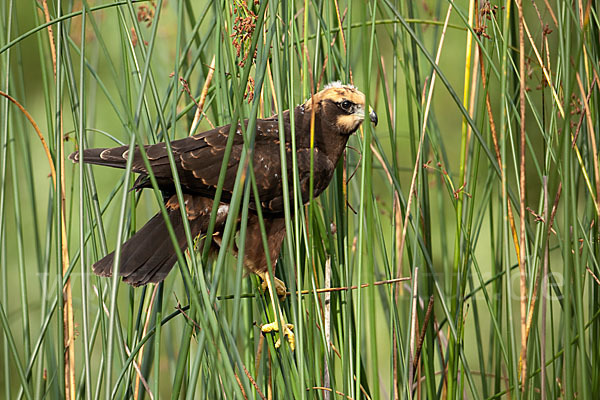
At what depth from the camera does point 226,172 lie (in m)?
1.24

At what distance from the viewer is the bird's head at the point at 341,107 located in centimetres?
159

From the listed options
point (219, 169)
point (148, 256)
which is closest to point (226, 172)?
point (219, 169)

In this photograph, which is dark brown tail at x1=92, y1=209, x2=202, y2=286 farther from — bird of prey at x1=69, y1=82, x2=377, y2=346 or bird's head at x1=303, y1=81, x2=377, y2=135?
bird's head at x1=303, y1=81, x2=377, y2=135

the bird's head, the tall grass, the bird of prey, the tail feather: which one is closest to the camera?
the tall grass

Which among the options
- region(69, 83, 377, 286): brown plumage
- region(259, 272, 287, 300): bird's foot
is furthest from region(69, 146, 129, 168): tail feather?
region(259, 272, 287, 300): bird's foot

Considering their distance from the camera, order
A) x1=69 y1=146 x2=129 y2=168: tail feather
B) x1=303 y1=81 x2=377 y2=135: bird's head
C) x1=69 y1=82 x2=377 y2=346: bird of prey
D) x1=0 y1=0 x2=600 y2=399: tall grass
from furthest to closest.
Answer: x1=303 y1=81 x2=377 y2=135: bird's head
x1=69 y1=82 x2=377 y2=346: bird of prey
x1=69 y1=146 x2=129 y2=168: tail feather
x1=0 y1=0 x2=600 y2=399: tall grass

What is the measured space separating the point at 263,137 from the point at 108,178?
1.79 metres

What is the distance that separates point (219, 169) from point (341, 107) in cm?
43

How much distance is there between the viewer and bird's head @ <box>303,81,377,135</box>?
62.7 inches

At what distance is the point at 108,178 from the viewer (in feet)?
10.1

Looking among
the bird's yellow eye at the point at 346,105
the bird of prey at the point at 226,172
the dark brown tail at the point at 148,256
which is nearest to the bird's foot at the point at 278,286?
the bird of prey at the point at 226,172

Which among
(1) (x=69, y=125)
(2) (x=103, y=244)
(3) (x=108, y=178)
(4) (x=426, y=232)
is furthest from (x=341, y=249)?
(1) (x=69, y=125)

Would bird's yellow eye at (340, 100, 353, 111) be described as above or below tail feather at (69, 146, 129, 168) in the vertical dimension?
above

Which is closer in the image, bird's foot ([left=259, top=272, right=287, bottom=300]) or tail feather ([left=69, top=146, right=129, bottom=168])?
tail feather ([left=69, top=146, right=129, bottom=168])
